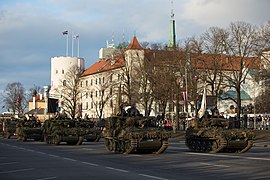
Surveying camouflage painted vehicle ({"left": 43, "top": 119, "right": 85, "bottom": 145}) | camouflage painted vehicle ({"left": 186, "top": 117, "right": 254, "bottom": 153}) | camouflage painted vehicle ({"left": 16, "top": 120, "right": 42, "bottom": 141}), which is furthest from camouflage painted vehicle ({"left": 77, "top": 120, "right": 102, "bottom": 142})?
camouflage painted vehicle ({"left": 186, "top": 117, "right": 254, "bottom": 153})

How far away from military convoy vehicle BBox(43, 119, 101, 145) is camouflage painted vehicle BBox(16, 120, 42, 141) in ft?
16.3

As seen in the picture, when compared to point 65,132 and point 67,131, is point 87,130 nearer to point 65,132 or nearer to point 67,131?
point 67,131

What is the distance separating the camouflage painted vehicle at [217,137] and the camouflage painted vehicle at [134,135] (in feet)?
7.59

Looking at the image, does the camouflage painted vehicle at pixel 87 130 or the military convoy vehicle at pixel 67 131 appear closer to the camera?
the military convoy vehicle at pixel 67 131

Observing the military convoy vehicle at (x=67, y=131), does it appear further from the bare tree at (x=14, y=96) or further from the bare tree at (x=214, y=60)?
the bare tree at (x=14, y=96)

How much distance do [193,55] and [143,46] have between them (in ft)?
44.0

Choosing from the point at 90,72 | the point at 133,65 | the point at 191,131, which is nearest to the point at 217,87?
the point at 133,65

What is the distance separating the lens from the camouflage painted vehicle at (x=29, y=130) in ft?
135

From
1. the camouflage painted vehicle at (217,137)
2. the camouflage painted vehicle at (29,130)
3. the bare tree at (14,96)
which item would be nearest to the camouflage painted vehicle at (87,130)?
the camouflage painted vehicle at (29,130)

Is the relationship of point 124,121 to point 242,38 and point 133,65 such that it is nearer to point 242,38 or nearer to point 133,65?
point 242,38

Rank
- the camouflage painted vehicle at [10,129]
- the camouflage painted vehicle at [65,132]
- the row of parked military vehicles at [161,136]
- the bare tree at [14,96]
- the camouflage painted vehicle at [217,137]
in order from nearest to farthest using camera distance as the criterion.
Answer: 1. the row of parked military vehicles at [161,136]
2. the camouflage painted vehicle at [217,137]
3. the camouflage painted vehicle at [65,132]
4. the camouflage painted vehicle at [10,129]
5. the bare tree at [14,96]

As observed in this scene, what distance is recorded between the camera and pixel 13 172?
619 inches

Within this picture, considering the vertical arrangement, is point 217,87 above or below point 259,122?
above

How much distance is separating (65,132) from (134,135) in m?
10.5
